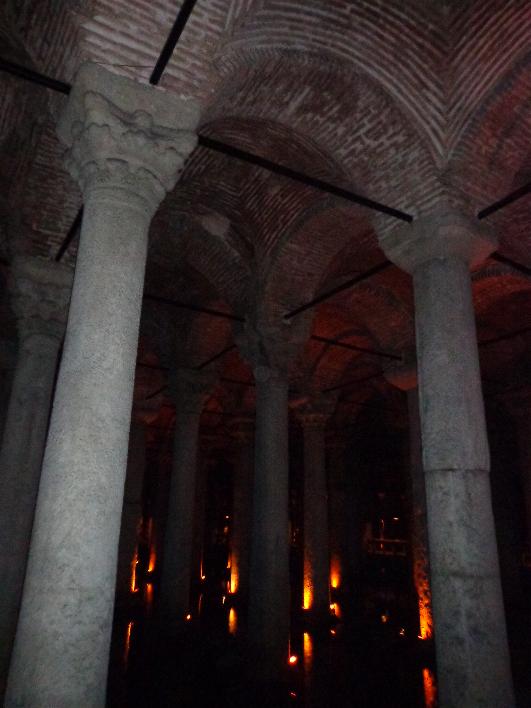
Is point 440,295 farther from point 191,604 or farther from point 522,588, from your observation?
point 522,588

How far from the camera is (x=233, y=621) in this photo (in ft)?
34.4

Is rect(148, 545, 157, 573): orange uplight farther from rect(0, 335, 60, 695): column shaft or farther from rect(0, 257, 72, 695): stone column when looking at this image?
rect(0, 257, 72, 695): stone column

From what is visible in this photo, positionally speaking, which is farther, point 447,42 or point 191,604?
point 191,604

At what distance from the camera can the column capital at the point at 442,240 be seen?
4812 millimetres

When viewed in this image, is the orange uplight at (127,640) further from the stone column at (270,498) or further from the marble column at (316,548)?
the marble column at (316,548)

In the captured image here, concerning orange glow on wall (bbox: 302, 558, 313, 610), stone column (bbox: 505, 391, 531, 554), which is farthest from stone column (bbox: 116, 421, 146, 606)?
stone column (bbox: 505, 391, 531, 554)

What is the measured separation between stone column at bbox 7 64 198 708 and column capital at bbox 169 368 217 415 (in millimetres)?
6607

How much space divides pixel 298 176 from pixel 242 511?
11.0 metres

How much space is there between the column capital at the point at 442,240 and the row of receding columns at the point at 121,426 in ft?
0.04

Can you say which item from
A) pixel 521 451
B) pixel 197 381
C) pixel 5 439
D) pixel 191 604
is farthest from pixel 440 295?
pixel 191 604

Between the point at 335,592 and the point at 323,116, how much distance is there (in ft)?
44.8

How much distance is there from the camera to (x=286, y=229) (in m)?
7.17

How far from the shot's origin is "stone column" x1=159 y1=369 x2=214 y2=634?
8.84m

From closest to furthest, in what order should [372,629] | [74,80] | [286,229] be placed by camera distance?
[74,80] < [286,229] < [372,629]
